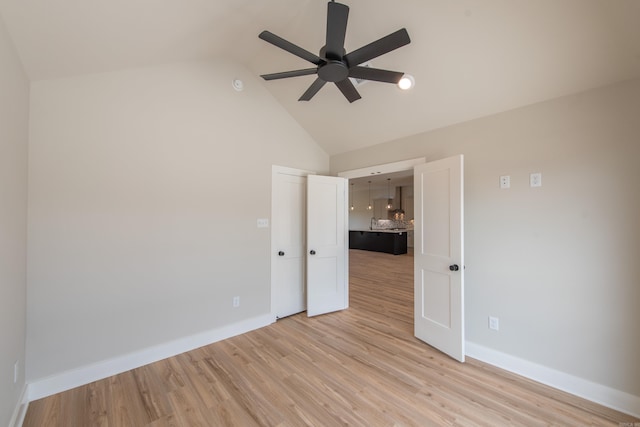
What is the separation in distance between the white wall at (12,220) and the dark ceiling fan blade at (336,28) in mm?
1905

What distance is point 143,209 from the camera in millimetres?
2562

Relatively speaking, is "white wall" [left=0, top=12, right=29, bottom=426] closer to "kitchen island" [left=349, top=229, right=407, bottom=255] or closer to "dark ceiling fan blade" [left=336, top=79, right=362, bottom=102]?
"dark ceiling fan blade" [left=336, top=79, right=362, bottom=102]

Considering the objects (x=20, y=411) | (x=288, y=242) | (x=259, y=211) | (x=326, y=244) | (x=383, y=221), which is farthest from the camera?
(x=383, y=221)

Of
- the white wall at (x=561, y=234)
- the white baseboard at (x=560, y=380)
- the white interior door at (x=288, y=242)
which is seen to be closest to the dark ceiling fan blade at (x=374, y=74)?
the white wall at (x=561, y=234)

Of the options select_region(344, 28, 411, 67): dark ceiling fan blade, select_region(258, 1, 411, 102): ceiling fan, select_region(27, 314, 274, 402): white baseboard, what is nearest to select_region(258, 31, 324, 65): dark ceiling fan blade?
select_region(258, 1, 411, 102): ceiling fan

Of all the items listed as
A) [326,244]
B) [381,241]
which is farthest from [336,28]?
[381,241]

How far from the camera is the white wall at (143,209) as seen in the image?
7.01 ft

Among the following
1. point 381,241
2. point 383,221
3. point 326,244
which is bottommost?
point 381,241

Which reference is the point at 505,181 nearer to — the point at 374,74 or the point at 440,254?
the point at 440,254

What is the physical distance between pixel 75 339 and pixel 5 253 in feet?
3.56

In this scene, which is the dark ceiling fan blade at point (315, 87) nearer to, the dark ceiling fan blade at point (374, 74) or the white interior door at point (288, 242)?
the dark ceiling fan blade at point (374, 74)

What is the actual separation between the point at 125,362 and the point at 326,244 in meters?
2.63

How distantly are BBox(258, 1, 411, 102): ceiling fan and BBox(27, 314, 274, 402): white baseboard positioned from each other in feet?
9.25

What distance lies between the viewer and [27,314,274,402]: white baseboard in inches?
83.0
